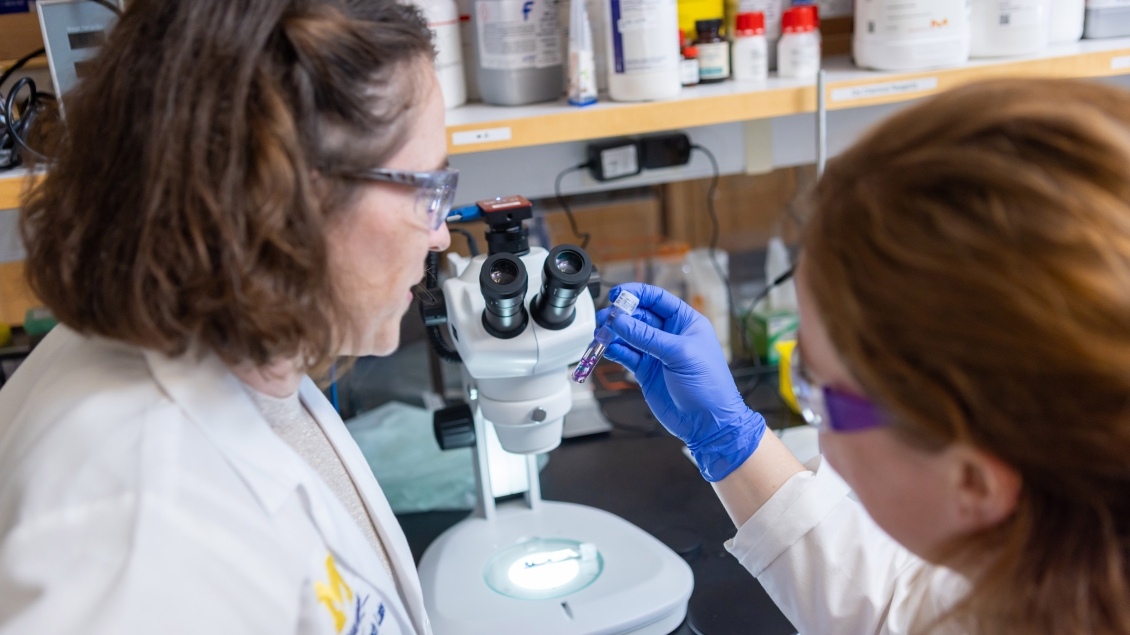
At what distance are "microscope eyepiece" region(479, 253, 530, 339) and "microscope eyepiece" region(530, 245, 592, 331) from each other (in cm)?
2

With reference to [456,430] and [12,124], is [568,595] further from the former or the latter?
[12,124]

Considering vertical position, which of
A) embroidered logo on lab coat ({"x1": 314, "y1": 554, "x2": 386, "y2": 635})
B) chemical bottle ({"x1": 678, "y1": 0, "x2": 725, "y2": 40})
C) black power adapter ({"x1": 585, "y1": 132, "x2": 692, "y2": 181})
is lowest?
embroidered logo on lab coat ({"x1": 314, "y1": 554, "x2": 386, "y2": 635})

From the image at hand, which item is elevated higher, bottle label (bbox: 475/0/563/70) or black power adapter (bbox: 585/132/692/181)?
bottle label (bbox: 475/0/563/70)

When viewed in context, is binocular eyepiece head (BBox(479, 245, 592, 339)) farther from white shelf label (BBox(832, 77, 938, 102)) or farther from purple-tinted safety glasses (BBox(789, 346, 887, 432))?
white shelf label (BBox(832, 77, 938, 102))

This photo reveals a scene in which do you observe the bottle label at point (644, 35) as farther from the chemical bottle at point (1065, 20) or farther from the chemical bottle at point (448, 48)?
the chemical bottle at point (1065, 20)

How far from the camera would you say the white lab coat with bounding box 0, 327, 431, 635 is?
22.6 inches

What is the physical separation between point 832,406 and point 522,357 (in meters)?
0.42

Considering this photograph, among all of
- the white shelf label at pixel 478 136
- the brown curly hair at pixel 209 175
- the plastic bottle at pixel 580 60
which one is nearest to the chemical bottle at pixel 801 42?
the plastic bottle at pixel 580 60

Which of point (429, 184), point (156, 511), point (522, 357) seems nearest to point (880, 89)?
point (522, 357)

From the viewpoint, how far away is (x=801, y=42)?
1472mm

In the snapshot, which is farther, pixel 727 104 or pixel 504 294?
pixel 727 104

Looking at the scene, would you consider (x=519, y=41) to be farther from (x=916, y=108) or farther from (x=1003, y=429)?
(x=1003, y=429)

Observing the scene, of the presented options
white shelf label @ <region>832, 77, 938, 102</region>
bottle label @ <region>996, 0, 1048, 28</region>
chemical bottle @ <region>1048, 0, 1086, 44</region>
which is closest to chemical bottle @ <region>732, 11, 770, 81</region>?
white shelf label @ <region>832, 77, 938, 102</region>

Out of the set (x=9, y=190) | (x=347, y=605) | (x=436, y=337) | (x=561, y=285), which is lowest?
(x=347, y=605)
